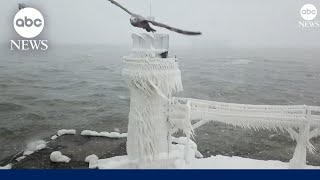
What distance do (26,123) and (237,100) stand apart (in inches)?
542

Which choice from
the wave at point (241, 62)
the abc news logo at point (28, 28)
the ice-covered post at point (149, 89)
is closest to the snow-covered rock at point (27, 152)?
the ice-covered post at point (149, 89)

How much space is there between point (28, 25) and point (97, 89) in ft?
61.3

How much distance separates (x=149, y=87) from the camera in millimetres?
10625

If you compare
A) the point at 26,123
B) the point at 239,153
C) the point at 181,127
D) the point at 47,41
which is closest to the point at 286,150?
the point at 239,153

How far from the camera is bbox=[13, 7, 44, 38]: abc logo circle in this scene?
1026cm

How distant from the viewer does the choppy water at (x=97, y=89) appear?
62.3ft

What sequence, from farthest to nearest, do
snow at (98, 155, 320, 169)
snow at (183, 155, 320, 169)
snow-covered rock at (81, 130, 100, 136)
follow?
snow-covered rock at (81, 130, 100, 136), snow at (183, 155, 320, 169), snow at (98, 155, 320, 169)

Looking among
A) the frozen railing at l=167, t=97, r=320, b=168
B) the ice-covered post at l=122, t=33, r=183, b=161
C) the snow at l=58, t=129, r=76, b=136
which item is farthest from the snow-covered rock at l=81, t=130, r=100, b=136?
the frozen railing at l=167, t=97, r=320, b=168

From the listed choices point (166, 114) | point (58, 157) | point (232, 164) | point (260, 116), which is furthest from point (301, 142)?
point (58, 157)

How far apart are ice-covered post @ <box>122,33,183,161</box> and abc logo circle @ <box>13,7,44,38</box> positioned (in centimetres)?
270

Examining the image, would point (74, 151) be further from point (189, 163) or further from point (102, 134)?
point (189, 163)

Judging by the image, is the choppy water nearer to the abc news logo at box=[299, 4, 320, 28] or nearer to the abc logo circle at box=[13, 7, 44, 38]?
the abc logo circle at box=[13, 7, 44, 38]

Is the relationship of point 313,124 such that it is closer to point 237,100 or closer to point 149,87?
point 149,87

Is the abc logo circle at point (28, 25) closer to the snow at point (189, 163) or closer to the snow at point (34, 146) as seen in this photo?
the snow at point (189, 163)
